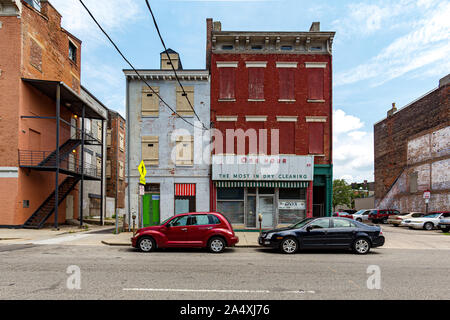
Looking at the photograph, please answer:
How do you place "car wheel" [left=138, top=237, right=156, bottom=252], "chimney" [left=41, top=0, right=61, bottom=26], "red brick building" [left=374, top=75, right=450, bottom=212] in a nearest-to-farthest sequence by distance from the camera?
"car wheel" [left=138, top=237, right=156, bottom=252] < "chimney" [left=41, top=0, right=61, bottom=26] < "red brick building" [left=374, top=75, right=450, bottom=212]

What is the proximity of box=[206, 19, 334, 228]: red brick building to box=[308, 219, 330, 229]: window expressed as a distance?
7.43m

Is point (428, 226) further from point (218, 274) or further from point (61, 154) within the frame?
point (61, 154)

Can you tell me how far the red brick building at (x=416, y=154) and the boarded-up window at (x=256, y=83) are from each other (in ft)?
65.2

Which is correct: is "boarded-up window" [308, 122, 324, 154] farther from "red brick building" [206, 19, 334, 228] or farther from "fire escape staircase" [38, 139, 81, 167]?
"fire escape staircase" [38, 139, 81, 167]

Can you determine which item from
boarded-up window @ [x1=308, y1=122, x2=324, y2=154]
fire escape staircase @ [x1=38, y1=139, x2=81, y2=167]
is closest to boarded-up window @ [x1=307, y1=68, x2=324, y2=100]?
boarded-up window @ [x1=308, y1=122, x2=324, y2=154]

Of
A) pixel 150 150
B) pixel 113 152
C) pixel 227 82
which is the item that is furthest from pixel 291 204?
pixel 113 152

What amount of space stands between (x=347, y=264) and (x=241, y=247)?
15.8ft

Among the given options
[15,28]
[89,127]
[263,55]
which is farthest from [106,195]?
[263,55]

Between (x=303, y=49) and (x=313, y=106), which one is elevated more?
(x=303, y=49)

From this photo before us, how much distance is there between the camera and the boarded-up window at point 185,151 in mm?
19422

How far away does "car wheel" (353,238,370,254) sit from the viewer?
1146 centimetres

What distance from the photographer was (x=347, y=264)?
9.29m
